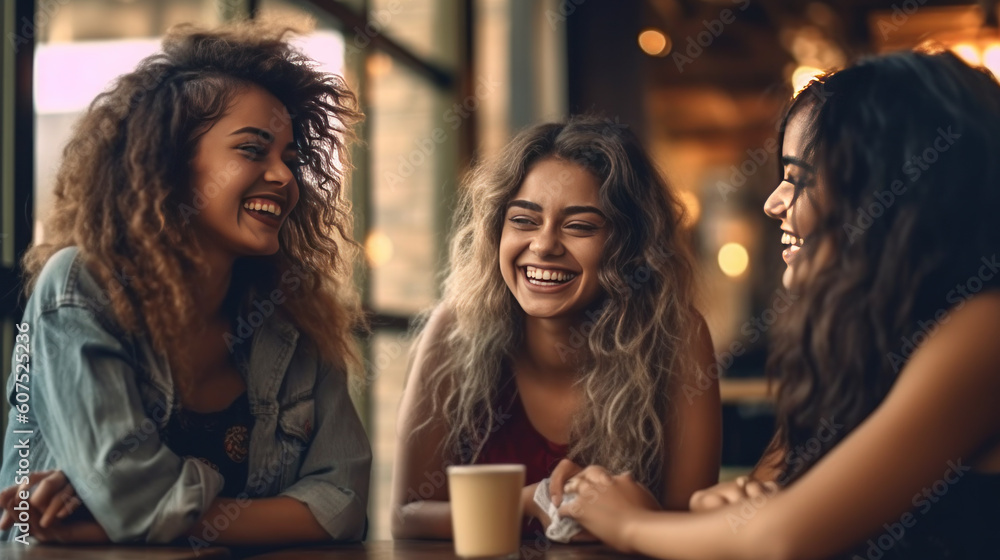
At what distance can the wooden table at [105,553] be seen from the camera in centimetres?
114

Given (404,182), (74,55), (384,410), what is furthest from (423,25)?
(74,55)

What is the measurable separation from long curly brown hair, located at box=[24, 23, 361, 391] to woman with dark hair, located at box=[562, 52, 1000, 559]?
27.6 inches

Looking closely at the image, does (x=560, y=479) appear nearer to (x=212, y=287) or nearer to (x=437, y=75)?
(x=212, y=287)

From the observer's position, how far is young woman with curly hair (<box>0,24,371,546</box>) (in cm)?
128

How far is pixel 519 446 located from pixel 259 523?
1.94 feet

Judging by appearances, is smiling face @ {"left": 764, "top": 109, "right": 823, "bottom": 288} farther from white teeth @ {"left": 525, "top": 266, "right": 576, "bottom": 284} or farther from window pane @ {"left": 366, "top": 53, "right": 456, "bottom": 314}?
window pane @ {"left": 366, "top": 53, "right": 456, "bottom": 314}

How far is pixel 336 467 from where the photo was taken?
1.51 metres

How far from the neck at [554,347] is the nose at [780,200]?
0.44 metres

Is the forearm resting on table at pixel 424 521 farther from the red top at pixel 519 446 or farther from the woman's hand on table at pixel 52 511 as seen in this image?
the woman's hand on table at pixel 52 511

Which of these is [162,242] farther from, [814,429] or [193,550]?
[814,429]

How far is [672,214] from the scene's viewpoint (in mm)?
1892

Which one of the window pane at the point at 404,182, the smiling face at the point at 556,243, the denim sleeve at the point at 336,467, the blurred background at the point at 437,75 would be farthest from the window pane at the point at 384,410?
the denim sleeve at the point at 336,467

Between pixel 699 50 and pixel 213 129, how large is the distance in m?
5.26

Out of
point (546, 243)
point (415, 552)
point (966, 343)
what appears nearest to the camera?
point (966, 343)
